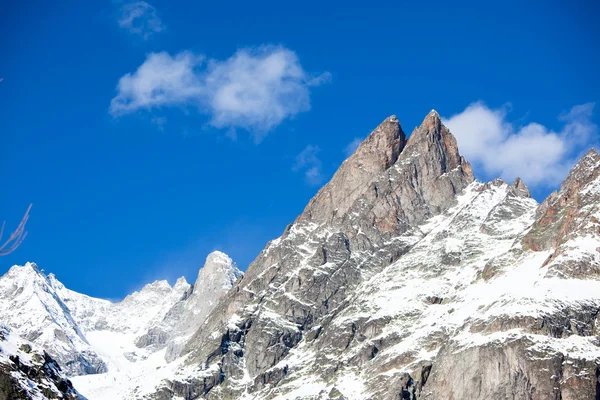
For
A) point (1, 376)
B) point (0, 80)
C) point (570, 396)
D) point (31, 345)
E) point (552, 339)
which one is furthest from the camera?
point (552, 339)

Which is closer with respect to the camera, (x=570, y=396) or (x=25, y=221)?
(x=25, y=221)

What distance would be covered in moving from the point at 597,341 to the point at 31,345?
13589cm

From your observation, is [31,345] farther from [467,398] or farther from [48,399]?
[467,398]

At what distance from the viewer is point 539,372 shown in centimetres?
18562

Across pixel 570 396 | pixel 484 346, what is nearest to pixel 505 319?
A: pixel 484 346

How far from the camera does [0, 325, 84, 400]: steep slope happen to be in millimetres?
76750

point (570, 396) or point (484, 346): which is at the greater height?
point (484, 346)

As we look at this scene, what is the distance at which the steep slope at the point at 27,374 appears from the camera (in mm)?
76750

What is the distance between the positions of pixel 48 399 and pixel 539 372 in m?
127

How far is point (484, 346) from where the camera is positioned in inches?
7712

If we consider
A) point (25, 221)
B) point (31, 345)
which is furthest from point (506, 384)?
point (25, 221)

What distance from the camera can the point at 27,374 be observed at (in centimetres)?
8325

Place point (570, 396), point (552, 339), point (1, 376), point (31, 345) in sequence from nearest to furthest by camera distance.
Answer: point (1, 376)
point (31, 345)
point (570, 396)
point (552, 339)

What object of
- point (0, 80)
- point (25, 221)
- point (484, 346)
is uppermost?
point (484, 346)
